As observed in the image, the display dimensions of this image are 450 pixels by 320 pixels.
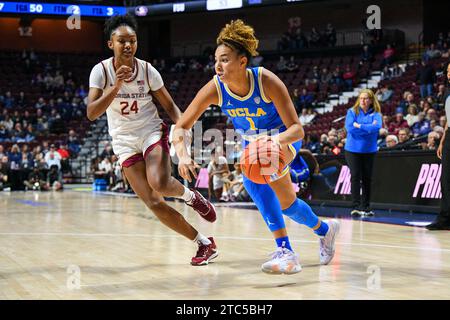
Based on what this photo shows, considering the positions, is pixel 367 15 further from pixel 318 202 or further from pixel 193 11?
pixel 318 202

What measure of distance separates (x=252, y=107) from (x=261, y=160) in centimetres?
46

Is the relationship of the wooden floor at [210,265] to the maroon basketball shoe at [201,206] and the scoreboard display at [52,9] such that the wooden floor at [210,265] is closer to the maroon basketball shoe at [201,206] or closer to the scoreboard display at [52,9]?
the maroon basketball shoe at [201,206]

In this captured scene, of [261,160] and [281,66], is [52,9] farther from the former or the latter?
[261,160]

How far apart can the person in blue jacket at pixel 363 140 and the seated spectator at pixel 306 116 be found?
10.9 meters

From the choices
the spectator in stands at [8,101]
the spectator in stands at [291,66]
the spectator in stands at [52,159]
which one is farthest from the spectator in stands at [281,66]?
the spectator in stands at [8,101]

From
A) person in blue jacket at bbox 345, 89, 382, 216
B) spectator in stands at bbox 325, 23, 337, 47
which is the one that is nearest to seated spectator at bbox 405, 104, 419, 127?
person in blue jacket at bbox 345, 89, 382, 216

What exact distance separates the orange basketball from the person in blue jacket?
16.4 ft

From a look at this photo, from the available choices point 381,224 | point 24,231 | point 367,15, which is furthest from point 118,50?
point 367,15

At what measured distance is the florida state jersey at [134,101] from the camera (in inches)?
202

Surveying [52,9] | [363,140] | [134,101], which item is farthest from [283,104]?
[52,9]

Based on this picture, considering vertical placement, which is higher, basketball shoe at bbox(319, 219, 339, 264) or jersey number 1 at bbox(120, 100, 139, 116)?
jersey number 1 at bbox(120, 100, 139, 116)

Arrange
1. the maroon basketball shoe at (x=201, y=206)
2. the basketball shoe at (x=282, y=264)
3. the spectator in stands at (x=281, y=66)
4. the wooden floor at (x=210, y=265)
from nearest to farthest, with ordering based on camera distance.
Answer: the wooden floor at (x=210, y=265) → the basketball shoe at (x=282, y=264) → the maroon basketball shoe at (x=201, y=206) → the spectator in stands at (x=281, y=66)

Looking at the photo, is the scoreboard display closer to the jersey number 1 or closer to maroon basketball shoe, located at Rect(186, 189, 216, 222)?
the jersey number 1

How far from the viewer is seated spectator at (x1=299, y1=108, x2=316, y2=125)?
2027 cm
